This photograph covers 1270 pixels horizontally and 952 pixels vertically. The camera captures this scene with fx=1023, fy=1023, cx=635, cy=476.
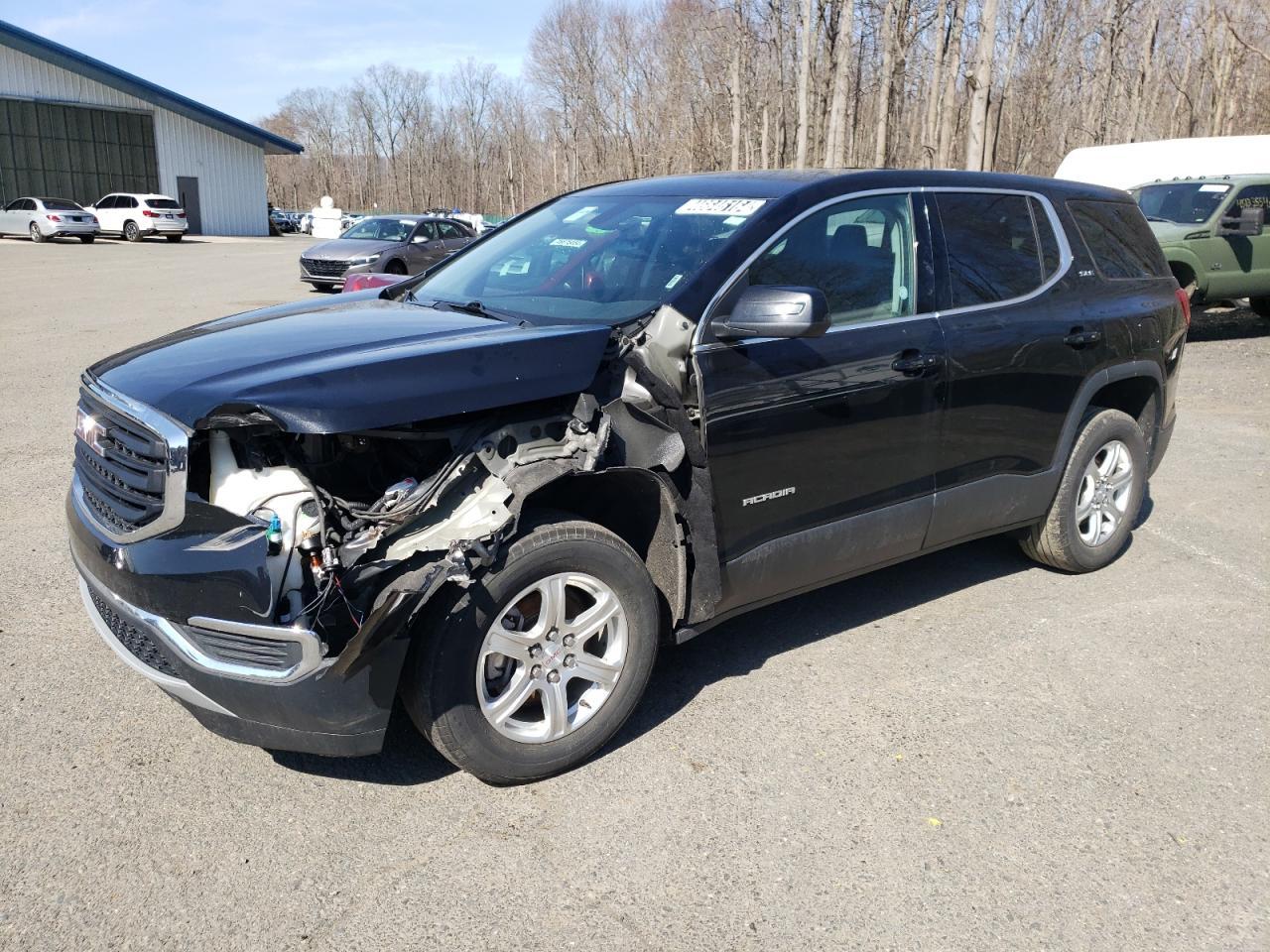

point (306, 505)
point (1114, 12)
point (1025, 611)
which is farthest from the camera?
point (1114, 12)

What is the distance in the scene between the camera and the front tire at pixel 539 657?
9.89ft

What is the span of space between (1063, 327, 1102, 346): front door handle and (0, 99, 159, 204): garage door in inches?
2005

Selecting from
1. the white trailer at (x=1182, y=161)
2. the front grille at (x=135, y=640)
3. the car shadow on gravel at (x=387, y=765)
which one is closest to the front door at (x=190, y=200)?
the white trailer at (x=1182, y=161)

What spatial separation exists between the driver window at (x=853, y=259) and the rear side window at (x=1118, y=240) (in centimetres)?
136

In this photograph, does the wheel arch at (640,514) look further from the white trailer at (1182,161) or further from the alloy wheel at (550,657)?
the white trailer at (1182,161)

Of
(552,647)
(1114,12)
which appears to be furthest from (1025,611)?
(1114,12)

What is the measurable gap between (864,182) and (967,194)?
2.18ft

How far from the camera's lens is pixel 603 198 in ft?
15.3

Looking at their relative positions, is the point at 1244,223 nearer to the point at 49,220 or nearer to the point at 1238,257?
the point at 1238,257

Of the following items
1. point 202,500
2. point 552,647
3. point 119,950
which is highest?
point 202,500

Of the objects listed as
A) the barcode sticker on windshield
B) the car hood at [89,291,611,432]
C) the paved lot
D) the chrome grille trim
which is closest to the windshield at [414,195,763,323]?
the barcode sticker on windshield

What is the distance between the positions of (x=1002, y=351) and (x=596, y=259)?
179 cm

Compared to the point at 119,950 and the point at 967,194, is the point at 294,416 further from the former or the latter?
the point at 967,194

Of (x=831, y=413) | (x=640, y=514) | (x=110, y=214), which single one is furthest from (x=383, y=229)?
(x=110, y=214)
